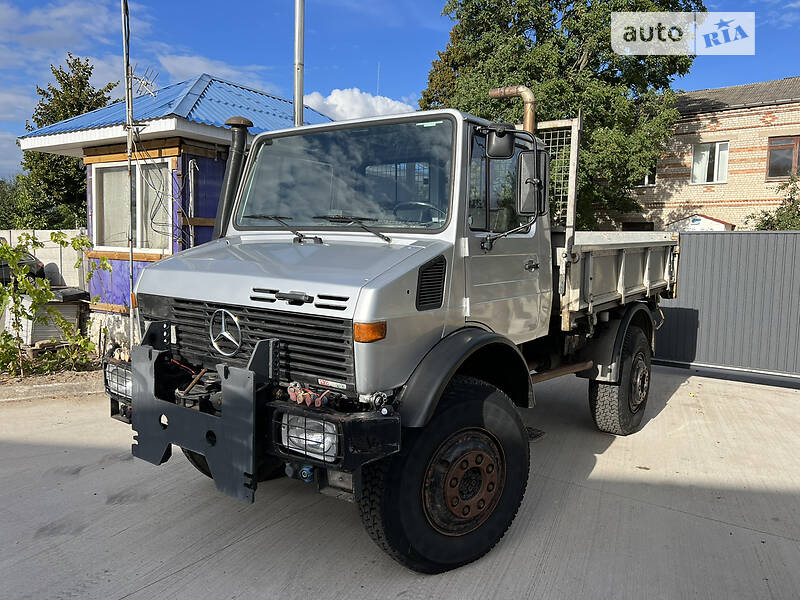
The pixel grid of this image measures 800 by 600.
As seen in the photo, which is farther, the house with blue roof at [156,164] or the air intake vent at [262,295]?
the house with blue roof at [156,164]

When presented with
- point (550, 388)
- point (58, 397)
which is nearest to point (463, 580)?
point (550, 388)

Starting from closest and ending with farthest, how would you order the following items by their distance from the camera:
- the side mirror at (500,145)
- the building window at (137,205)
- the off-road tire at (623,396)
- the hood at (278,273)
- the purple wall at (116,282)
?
the hood at (278,273) < the side mirror at (500,145) < the off-road tire at (623,396) < the building window at (137,205) < the purple wall at (116,282)

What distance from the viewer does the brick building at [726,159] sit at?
72.4ft

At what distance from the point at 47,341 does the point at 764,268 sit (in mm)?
10205

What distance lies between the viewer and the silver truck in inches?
117

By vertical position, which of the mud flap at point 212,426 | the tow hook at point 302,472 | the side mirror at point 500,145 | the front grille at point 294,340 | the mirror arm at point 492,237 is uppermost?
the side mirror at point 500,145

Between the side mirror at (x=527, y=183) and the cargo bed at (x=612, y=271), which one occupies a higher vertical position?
the side mirror at (x=527, y=183)

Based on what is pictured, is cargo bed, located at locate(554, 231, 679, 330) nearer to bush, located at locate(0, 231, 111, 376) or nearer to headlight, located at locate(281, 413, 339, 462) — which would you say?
headlight, located at locate(281, 413, 339, 462)

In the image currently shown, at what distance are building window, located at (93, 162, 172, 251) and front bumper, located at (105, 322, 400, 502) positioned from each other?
6012mm

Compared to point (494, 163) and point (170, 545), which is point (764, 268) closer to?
point (494, 163)

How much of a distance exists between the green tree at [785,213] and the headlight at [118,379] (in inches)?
807

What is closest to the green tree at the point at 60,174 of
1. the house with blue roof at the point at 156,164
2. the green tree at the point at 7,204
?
the green tree at the point at 7,204

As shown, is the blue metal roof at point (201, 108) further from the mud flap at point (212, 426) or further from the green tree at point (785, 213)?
the green tree at point (785, 213)

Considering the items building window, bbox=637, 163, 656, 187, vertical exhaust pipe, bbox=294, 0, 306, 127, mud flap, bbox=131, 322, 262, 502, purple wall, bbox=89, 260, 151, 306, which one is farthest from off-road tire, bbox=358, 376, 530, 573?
building window, bbox=637, 163, 656, 187
